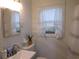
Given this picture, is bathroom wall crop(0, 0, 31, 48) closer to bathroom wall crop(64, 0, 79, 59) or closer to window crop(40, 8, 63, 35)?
window crop(40, 8, 63, 35)

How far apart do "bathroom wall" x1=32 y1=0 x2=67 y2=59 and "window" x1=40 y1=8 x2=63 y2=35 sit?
179 mm

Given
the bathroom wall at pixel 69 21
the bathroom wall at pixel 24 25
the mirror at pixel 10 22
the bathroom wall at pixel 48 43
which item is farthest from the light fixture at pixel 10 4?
the bathroom wall at pixel 69 21

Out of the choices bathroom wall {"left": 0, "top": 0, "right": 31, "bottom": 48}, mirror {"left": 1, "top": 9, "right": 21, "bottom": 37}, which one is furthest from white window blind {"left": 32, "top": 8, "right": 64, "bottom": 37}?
mirror {"left": 1, "top": 9, "right": 21, "bottom": 37}

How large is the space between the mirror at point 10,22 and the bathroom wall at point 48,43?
92 centimetres

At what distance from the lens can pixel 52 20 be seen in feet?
11.0

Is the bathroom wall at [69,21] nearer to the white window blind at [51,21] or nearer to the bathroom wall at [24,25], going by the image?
the white window blind at [51,21]

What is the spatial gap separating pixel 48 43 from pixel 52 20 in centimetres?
71

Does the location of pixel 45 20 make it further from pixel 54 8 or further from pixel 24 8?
pixel 24 8

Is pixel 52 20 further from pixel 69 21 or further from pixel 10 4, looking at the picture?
pixel 10 4

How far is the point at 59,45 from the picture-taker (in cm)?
335

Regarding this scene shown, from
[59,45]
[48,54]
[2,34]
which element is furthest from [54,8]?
[2,34]

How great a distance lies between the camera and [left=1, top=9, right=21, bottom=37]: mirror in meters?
2.15

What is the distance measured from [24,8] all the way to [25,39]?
0.87m

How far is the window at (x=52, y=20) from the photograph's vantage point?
3297 mm
